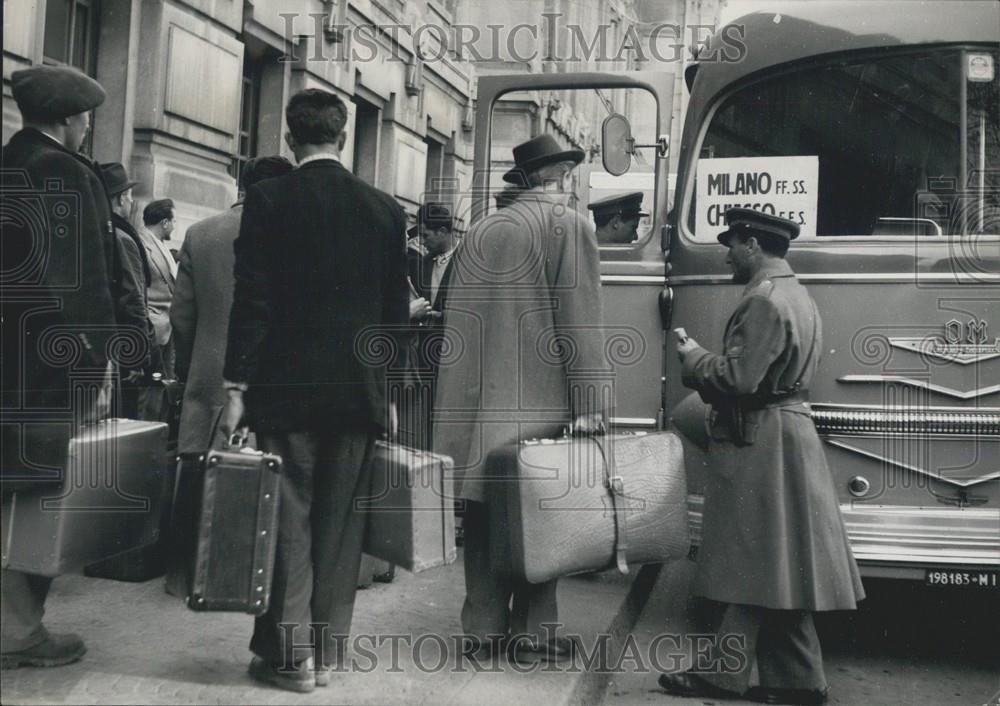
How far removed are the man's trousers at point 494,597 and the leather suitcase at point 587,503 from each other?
91mm

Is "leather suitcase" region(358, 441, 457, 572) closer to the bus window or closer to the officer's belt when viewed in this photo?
the officer's belt

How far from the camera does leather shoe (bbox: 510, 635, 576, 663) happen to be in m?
5.06

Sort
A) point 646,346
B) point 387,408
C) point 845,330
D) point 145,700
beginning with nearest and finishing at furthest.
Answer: point 145,700 → point 387,408 → point 845,330 → point 646,346

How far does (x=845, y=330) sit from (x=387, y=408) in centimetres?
269

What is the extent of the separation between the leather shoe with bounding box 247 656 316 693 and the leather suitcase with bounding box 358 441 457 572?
49 cm

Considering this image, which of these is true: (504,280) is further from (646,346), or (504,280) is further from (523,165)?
(646,346)

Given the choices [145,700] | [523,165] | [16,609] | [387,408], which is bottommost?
[145,700]

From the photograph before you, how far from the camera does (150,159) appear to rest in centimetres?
1063

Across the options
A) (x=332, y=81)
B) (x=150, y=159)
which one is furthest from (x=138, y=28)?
(x=332, y=81)

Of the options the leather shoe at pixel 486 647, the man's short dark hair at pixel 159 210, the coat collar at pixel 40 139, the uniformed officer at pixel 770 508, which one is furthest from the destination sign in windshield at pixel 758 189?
the man's short dark hair at pixel 159 210

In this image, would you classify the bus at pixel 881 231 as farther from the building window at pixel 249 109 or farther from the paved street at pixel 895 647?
the building window at pixel 249 109

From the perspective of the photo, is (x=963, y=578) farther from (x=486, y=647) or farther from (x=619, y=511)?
(x=486, y=647)

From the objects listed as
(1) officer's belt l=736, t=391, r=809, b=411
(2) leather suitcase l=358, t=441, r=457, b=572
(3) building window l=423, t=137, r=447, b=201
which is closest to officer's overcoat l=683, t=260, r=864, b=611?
(1) officer's belt l=736, t=391, r=809, b=411

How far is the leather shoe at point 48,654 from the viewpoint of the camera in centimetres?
449
